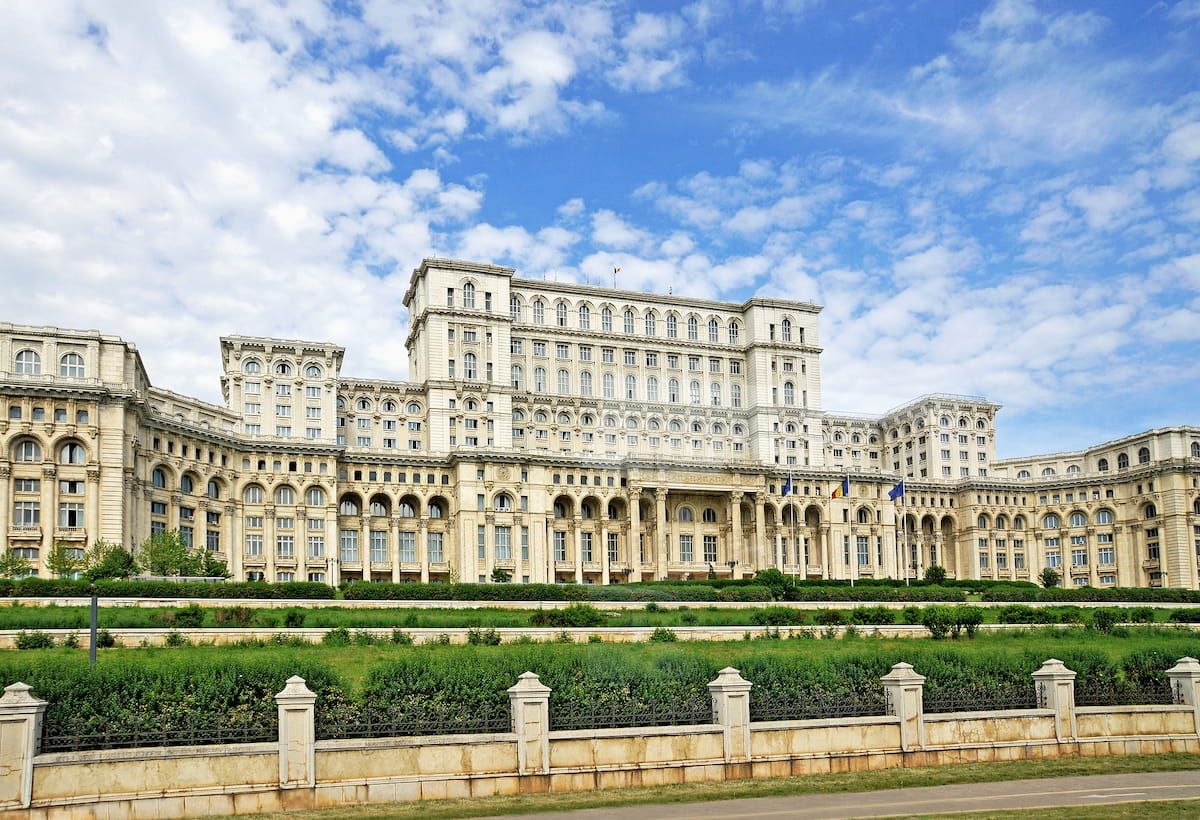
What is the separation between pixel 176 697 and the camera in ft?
84.9

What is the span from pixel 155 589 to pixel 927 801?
160 ft

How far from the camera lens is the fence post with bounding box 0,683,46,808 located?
2283 cm

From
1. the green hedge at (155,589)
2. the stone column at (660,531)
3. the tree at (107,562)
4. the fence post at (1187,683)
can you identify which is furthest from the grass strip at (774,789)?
the stone column at (660,531)

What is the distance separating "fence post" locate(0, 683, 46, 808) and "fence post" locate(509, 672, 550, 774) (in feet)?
34.7

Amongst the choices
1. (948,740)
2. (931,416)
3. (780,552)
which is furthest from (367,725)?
(931,416)

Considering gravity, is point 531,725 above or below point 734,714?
above

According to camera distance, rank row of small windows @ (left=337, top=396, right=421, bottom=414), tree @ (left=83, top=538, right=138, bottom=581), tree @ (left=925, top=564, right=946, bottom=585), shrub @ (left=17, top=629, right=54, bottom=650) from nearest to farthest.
→ shrub @ (left=17, top=629, right=54, bottom=650) → tree @ (left=83, top=538, right=138, bottom=581) → tree @ (left=925, top=564, right=946, bottom=585) → row of small windows @ (left=337, top=396, right=421, bottom=414)

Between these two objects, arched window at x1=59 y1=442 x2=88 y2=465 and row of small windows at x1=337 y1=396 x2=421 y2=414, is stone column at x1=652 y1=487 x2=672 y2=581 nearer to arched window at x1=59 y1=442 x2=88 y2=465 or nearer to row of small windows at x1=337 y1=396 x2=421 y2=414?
row of small windows at x1=337 y1=396 x2=421 y2=414

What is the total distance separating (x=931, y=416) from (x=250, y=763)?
12098 cm

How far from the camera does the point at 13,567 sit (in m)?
70.3

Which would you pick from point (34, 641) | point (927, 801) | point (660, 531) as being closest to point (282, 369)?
point (660, 531)

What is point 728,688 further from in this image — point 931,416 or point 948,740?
point 931,416

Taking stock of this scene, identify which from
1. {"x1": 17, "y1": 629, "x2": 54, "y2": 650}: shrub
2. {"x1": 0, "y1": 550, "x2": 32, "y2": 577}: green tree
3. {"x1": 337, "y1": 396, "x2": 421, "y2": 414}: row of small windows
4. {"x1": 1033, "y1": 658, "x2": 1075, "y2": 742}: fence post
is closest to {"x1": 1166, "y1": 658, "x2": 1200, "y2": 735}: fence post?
{"x1": 1033, "y1": 658, "x2": 1075, "y2": 742}: fence post

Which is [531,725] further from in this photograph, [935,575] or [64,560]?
[935,575]
